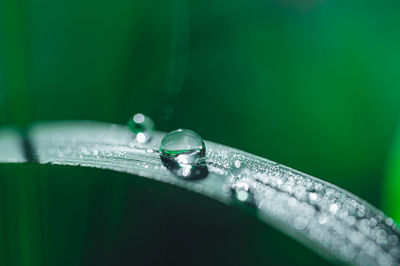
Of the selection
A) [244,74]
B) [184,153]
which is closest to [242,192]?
[184,153]

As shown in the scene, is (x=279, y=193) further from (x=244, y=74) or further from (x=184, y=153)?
(x=244, y=74)

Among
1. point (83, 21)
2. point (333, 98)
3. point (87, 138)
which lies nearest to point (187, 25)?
point (83, 21)

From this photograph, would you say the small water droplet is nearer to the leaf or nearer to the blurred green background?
the leaf

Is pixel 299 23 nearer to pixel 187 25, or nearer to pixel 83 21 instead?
pixel 187 25

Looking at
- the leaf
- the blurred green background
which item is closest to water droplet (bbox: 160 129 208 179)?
the leaf

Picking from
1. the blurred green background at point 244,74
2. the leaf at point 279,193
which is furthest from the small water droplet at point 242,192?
the blurred green background at point 244,74

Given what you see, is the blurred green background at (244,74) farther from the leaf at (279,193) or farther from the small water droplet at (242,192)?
the small water droplet at (242,192)

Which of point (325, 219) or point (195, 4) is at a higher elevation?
point (195, 4)
